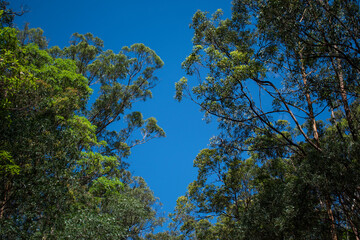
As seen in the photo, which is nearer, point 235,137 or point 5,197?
point 5,197

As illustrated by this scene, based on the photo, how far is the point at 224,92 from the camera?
8.10m

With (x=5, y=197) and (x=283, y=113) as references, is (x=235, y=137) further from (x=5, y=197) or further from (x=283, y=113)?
(x=5, y=197)

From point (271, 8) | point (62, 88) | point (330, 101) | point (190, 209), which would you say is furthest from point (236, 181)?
point (62, 88)

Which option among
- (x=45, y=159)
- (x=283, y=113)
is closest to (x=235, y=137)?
(x=283, y=113)

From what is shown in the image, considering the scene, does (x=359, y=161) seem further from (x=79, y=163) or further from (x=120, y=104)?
(x=120, y=104)

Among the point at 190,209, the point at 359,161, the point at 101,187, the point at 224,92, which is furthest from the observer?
the point at 190,209

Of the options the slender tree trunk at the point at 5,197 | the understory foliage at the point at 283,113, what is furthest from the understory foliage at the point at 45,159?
Result: the understory foliage at the point at 283,113

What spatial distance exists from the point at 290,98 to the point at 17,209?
918cm

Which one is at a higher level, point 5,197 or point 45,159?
point 45,159

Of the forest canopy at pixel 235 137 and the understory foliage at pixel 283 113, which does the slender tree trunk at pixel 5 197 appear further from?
the understory foliage at pixel 283 113

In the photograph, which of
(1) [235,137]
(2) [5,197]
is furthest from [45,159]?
(1) [235,137]

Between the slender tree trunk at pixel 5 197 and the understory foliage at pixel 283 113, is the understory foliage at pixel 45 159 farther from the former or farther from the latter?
the understory foliage at pixel 283 113

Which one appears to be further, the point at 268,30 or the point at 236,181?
the point at 236,181

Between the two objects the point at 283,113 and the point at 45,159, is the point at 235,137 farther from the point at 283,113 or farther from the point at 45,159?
the point at 45,159
